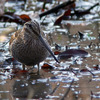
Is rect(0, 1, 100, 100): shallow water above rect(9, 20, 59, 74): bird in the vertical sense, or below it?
below

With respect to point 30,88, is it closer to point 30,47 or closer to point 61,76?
point 61,76

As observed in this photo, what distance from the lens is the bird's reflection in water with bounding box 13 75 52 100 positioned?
17.8ft

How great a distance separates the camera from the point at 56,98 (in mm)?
5215

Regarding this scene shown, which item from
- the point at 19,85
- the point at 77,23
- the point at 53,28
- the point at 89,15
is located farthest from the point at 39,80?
the point at 89,15

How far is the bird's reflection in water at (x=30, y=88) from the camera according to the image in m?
5.42

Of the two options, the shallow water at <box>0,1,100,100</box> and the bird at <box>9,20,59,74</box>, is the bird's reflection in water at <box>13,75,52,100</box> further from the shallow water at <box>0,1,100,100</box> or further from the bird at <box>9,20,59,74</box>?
the bird at <box>9,20,59,74</box>

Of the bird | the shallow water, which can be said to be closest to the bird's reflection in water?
the shallow water

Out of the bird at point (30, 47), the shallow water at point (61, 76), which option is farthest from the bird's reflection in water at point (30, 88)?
the bird at point (30, 47)

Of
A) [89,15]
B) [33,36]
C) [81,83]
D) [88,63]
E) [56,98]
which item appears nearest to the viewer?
[56,98]

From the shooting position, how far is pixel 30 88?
5.77m

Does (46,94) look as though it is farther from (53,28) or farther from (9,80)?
(53,28)

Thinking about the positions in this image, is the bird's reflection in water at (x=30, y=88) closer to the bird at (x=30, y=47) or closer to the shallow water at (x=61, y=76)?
the shallow water at (x=61, y=76)

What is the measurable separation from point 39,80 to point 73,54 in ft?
4.88

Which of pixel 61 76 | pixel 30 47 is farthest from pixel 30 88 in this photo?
pixel 30 47
